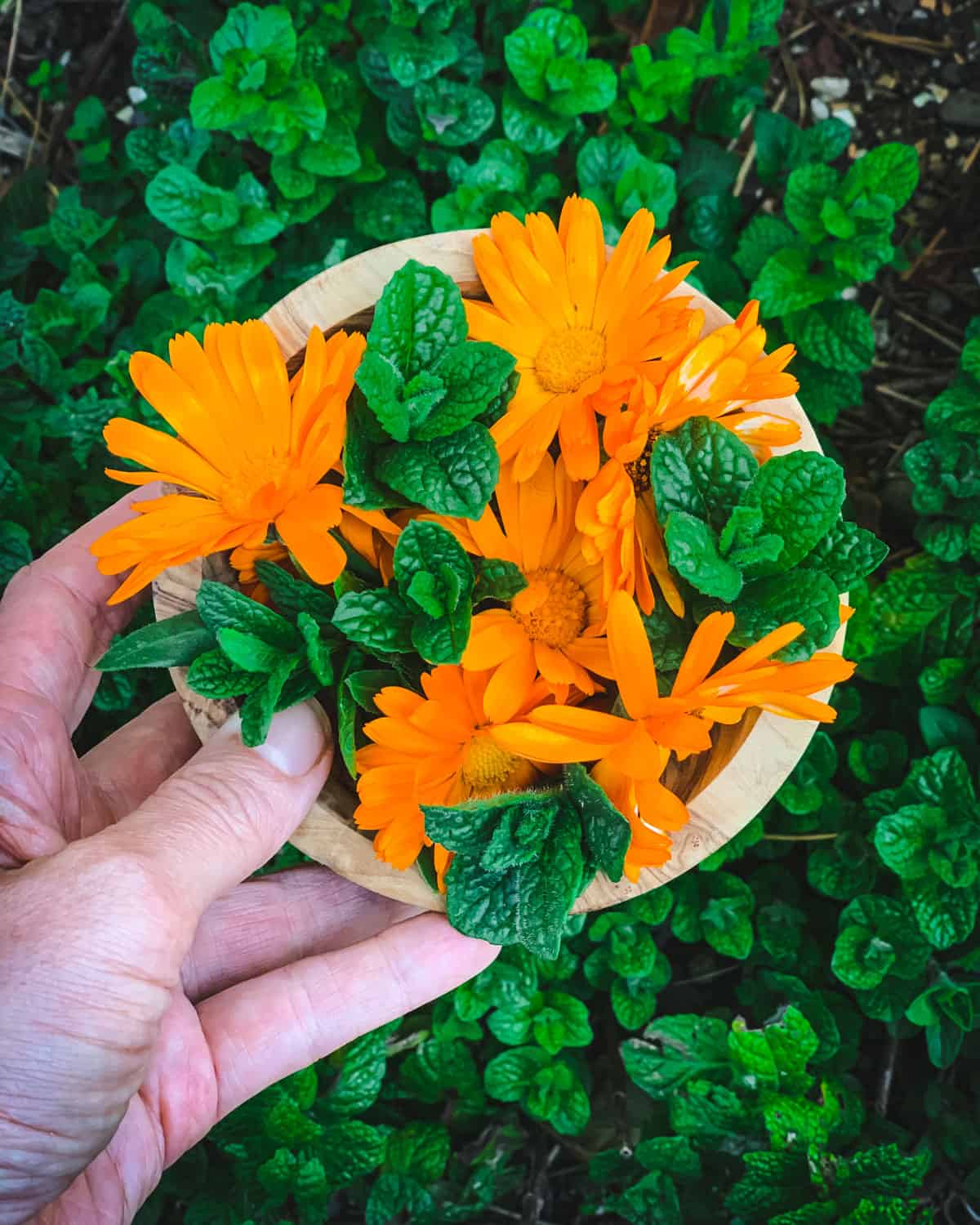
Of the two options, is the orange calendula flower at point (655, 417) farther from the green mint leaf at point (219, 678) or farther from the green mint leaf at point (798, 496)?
the green mint leaf at point (219, 678)

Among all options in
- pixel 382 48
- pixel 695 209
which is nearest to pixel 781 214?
pixel 695 209

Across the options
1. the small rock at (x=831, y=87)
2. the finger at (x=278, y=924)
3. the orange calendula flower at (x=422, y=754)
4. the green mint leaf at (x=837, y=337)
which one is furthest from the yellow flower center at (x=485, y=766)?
the small rock at (x=831, y=87)

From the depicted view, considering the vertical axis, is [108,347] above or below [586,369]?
below

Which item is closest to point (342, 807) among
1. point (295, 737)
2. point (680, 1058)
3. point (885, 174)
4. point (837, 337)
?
point (295, 737)

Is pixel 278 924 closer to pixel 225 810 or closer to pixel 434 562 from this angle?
pixel 225 810

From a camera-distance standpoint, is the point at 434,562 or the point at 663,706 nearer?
the point at 663,706

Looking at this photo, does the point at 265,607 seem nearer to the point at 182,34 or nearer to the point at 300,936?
the point at 300,936
